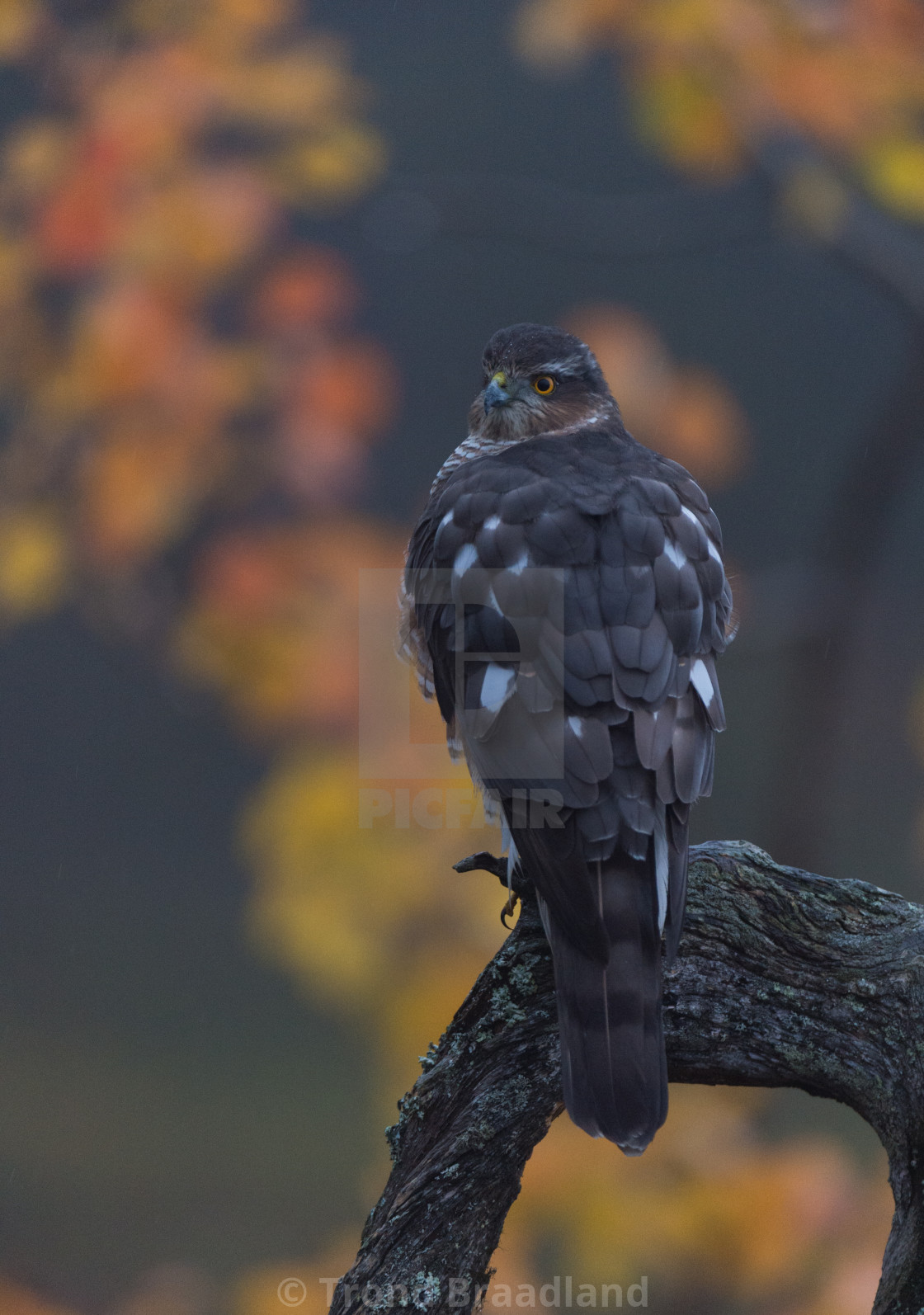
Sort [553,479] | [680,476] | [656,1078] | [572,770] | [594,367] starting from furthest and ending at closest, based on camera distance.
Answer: [594,367]
[680,476]
[553,479]
[572,770]
[656,1078]

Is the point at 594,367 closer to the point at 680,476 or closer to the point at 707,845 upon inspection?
the point at 680,476

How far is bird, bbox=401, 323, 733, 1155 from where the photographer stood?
7.00ft

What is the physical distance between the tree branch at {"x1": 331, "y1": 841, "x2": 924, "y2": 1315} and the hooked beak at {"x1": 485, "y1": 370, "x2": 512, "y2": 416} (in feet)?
4.84

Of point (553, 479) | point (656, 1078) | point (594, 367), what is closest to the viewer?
point (656, 1078)

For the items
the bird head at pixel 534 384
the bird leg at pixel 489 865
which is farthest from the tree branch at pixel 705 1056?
the bird head at pixel 534 384

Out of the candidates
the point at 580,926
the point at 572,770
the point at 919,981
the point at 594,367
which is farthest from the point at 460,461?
the point at 919,981

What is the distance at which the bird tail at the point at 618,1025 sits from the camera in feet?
6.84

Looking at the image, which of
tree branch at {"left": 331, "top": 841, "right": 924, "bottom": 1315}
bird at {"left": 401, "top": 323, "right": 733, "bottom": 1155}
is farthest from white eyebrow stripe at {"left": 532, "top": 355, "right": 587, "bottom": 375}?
tree branch at {"left": 331, "top": 841, "right": 924, "bottom": 1315}

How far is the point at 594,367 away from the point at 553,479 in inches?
36.9

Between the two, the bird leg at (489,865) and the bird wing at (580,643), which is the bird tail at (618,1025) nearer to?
the bird wing at (580,643)

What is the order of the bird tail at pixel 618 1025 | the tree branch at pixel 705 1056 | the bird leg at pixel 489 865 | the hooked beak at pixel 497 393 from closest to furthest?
1. the bird tail at pixel 618 1025
2. the tree branch at pixel 705 1056
3. the bird leg at pixel 489 865
4. the hooked beak at pixel 497 393

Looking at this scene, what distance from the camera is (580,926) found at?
2.16m

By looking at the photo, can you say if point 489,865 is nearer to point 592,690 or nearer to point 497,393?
point 592,690

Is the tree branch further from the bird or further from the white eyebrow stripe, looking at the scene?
the white eyebrow stripe
